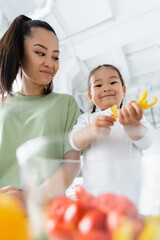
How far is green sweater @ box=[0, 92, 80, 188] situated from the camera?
71 centimetres

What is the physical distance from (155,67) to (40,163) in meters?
3.38

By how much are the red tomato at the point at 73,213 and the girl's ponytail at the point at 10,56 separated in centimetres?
67

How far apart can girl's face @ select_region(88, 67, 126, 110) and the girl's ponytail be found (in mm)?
289

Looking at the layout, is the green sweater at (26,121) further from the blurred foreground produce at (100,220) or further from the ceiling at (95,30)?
the ceiling at (95,30)

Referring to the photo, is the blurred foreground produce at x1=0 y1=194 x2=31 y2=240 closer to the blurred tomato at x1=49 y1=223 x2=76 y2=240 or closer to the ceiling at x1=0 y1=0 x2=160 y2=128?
the blurred tomato at x1=49 y1=223 x2=76 y2=240

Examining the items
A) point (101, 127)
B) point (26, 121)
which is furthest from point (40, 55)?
point (101, 127)

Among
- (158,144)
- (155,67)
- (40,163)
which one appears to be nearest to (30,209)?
(40,163)

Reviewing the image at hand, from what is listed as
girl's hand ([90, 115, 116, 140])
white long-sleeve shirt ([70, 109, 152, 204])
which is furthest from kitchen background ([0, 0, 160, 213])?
white long-sleeve shirt ([70, 109, 152, 204])

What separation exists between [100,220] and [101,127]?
0.23 meters

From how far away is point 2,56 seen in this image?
0.81 meters

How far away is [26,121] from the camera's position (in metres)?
0.77

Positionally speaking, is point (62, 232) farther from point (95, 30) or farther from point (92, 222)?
point (95, 30)

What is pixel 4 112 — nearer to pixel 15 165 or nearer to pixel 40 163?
pixel 15 165

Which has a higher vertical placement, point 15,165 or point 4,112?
point 4,112
